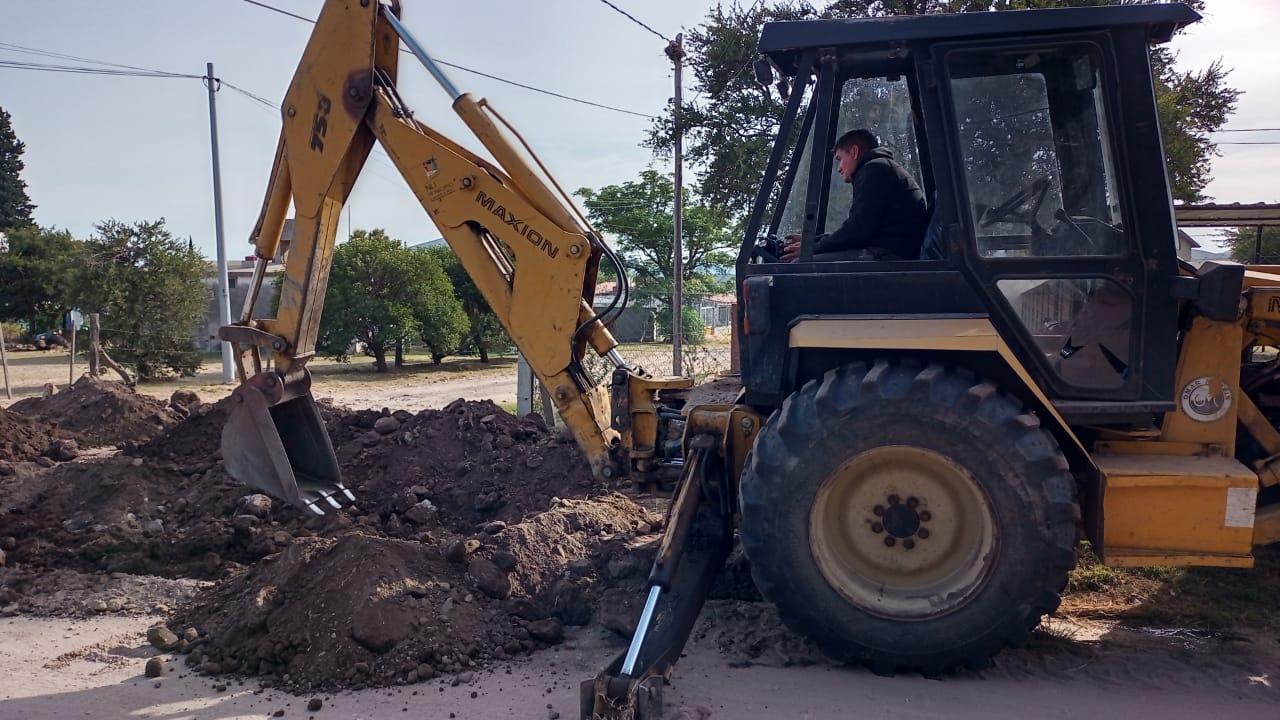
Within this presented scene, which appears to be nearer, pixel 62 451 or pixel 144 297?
pixel 62 451

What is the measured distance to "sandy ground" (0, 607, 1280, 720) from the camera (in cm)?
383

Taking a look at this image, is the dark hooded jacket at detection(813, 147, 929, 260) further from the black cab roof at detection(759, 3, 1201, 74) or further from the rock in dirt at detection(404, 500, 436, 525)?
the rock in dirt at detection(404, 500, 436, 525)

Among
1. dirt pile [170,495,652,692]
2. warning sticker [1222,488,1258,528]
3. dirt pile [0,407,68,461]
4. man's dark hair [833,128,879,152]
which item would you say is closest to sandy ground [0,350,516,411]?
dirt pile [0,407,68,461]

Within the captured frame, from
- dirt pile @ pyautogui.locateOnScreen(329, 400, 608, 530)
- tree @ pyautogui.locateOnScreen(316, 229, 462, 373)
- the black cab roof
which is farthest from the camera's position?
tree @ pyautogui.locateOnScreen(316, 229, 462, 373)

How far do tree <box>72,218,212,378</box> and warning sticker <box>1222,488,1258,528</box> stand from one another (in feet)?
63.4

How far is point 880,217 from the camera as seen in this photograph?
173 inches

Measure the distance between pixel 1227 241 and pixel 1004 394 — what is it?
15325mm

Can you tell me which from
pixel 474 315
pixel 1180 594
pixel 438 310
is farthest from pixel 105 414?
pixel 474 315

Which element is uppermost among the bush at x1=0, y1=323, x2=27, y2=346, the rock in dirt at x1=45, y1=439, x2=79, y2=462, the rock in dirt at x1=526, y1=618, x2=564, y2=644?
the bush at x1=0, y1=323, x2=27, y2=346

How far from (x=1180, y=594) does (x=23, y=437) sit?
969cm

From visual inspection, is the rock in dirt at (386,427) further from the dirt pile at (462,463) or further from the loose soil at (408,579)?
the loose soil at (408,579)

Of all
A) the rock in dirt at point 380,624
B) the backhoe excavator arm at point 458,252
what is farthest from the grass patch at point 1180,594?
the rock in dirt at point 380,624

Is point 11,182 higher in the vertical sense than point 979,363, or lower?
higher

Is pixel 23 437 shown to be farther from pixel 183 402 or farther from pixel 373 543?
pixel 373 543
